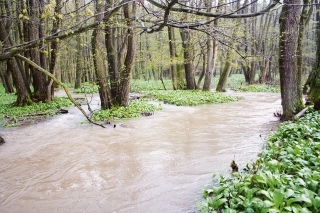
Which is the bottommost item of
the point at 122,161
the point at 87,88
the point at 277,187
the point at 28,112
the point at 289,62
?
the point at 122,161

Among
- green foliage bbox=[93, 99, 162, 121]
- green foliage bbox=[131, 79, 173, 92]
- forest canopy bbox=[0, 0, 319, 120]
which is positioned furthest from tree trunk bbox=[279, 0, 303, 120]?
green foliage bbox=[131, 79, 173, 92]

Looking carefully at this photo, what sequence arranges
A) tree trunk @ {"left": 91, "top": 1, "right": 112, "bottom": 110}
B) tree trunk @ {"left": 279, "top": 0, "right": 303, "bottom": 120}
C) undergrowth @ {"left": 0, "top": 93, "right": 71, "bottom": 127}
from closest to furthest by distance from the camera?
tree trunk @ {"left": 279, "top": 0, "right": 303, "bottom": 120}, undergrowth @ {"left": 0, "top": 93, "right": 71, "bottom": 127}, tree trunk @ {"left": 91, "top": 1, "right": 112, "bottom": 110}

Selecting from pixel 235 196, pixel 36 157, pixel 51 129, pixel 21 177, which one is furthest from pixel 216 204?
pixel 51 129

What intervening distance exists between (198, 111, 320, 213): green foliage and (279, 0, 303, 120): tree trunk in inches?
161

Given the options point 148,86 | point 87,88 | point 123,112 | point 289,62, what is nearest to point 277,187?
point 289,62

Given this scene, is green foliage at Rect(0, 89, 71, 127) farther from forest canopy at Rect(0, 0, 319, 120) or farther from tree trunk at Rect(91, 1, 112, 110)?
tree trunk at Rect(91, 1, 112, 110)

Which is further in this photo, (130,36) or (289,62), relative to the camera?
(130,36)

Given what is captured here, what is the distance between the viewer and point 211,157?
634 cm

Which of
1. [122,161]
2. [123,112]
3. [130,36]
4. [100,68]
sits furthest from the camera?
[130,36]

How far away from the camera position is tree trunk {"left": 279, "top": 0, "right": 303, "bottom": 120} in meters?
8.57

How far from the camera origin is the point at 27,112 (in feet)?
40.8

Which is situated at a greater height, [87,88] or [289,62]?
[289,62]

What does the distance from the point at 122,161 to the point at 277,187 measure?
3.67 m

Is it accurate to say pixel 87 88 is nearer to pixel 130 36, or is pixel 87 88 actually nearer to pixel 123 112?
pixel 130 36
